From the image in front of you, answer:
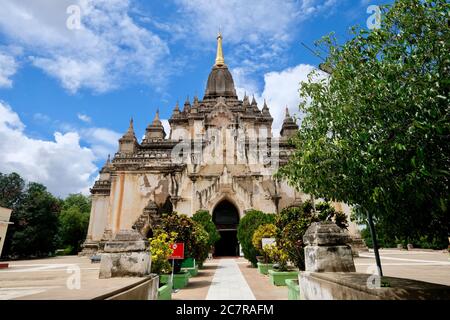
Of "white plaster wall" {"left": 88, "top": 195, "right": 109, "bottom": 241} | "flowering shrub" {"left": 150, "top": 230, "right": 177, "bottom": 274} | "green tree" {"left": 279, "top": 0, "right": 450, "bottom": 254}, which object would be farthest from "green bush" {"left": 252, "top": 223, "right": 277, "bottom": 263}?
"white plaster wall" {"left": 88, "top": 195, "right": 109, "bottom": 241}

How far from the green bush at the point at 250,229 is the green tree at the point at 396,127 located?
12.9 m

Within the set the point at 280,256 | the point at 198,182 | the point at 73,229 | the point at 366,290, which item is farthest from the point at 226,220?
the point at 73,229

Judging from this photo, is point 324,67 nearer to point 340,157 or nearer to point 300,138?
point 300,138

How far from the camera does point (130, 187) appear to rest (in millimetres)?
29125

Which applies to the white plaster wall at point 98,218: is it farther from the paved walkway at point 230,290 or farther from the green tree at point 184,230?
the paved walkway at point 230,290

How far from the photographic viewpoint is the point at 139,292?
468 centimetres

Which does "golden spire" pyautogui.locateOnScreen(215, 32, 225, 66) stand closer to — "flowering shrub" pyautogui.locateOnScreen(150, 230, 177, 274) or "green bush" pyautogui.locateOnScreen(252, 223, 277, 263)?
"green bush" pyautogui.locateOnScreen(252, 223, 277, 263)

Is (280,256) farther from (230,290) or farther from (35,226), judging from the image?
(35,226)

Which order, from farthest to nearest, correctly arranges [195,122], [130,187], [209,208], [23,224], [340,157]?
[195,122] → [23,224] → [130,187] → [209,208] → [340,157]

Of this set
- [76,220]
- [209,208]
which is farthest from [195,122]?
[76,220]

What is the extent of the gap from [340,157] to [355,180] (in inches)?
18.9

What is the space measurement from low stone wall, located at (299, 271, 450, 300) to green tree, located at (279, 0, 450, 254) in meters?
0.80

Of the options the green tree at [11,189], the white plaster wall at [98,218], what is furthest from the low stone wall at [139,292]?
the green tree at [11,189]

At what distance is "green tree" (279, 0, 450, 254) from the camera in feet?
10.8
